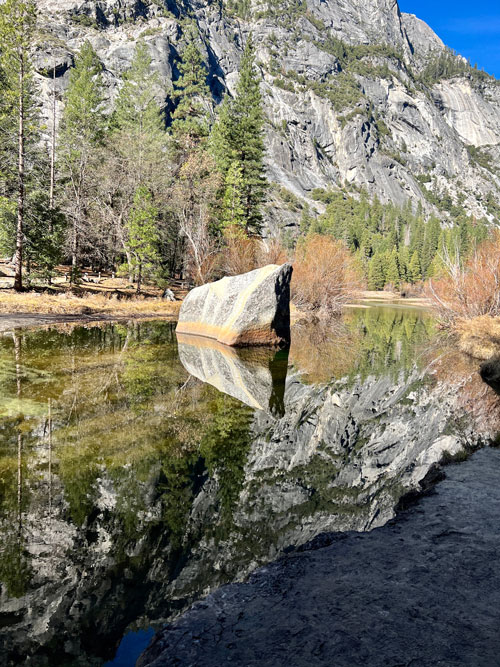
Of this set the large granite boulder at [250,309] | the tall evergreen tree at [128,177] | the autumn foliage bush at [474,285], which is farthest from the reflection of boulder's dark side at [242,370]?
the tall evergreen tree at [128,177]

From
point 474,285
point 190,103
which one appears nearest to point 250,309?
point 474,285

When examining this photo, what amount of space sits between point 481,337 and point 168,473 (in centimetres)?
1751

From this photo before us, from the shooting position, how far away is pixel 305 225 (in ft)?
442

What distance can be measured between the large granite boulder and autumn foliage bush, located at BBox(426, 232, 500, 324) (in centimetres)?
1005

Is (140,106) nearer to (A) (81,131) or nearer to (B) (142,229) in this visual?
(A) (81,131)

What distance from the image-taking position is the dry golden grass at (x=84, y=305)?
778 inches

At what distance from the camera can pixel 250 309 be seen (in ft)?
52.8

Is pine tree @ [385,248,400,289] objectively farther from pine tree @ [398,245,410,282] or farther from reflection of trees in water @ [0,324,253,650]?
reflection of trees in water @ [0,324,253,650]

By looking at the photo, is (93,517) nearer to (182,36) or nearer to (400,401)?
(400,401)

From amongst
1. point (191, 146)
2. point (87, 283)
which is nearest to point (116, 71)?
point (191, 146)

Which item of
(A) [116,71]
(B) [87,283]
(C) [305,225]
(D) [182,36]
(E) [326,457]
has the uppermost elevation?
(D) [182,36]

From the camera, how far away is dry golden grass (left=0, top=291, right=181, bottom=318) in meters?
19.8

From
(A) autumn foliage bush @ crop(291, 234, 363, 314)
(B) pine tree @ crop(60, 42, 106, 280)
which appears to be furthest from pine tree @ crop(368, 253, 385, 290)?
(B) pine tree @ crop(60, 42, 106, 280)

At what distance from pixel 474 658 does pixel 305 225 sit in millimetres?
138399
